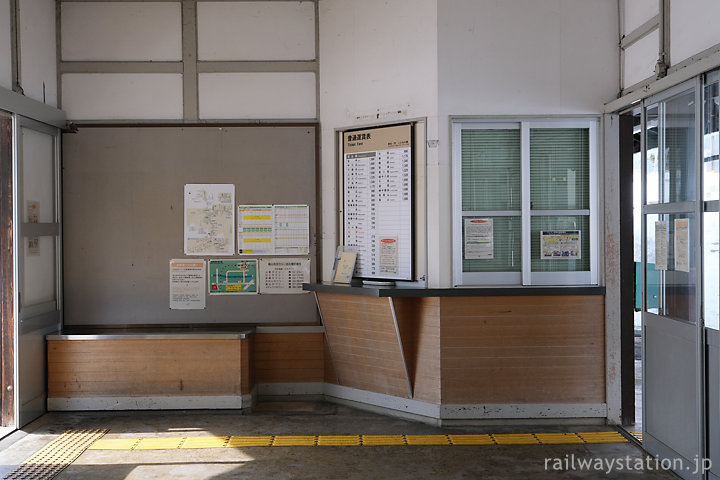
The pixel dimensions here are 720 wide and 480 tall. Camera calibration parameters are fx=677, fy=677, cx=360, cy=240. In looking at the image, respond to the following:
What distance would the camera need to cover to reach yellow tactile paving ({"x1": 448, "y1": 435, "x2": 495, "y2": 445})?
5.04m

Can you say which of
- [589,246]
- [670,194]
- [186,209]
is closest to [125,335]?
[186,209]

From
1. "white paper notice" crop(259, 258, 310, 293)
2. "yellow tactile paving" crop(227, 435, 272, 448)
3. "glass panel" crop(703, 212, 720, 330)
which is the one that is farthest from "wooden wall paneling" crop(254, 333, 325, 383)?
"glass panel" crop(703, 212, 720, 330)

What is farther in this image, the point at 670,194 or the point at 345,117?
the point at 345,117

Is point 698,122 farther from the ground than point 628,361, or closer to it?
farther from the ground

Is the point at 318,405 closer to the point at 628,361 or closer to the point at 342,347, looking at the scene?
the point at 342,347

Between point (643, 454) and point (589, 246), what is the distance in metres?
1.63

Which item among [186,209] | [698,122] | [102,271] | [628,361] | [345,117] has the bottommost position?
[628,361]

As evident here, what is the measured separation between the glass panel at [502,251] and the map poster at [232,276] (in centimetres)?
198

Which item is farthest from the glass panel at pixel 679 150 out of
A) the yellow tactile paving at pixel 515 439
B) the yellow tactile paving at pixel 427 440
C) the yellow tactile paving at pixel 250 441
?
the yellow tactile paving at pixel 250 441

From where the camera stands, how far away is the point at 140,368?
589 centimetres

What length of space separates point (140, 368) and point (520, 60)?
162 inches

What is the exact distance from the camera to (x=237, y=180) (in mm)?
6215

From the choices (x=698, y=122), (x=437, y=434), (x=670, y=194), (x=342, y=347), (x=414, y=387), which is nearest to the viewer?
(x=698, y=122)

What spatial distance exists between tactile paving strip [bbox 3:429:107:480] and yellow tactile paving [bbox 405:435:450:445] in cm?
242
